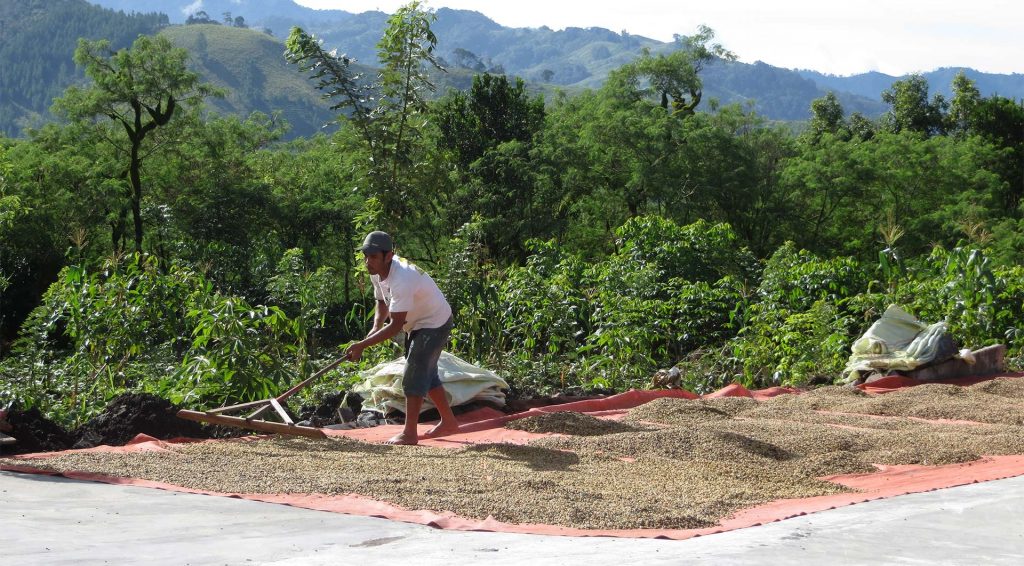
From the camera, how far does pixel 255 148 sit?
28328 mm

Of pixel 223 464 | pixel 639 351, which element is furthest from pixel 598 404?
pixel 223 464

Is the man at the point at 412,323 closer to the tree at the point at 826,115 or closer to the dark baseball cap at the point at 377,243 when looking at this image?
the dark baseball cap at the point at 377,243

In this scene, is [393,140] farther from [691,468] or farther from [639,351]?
[691,468]

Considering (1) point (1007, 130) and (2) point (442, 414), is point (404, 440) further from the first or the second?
(1) point (1007, 130)

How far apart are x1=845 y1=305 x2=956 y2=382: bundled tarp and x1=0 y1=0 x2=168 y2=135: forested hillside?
148966 millimetres

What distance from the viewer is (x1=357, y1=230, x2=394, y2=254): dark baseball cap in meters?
5.66

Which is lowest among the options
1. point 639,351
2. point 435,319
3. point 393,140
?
point 639,351

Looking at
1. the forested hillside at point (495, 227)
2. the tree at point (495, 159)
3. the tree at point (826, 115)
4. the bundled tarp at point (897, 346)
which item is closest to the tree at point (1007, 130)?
the forested hillside at point (495, 227)

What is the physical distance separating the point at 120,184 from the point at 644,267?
1355cm

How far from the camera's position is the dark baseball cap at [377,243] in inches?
223

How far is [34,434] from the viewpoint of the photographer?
5.64m

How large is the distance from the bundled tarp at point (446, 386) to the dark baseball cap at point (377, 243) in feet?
4.35

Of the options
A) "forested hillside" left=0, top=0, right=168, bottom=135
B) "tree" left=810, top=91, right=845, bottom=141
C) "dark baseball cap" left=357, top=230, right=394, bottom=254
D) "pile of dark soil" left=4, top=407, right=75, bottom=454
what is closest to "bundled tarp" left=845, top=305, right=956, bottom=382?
"dark baseball cap" left=357, top=230, right=394, bottom=254

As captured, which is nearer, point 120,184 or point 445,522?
point 445,522
